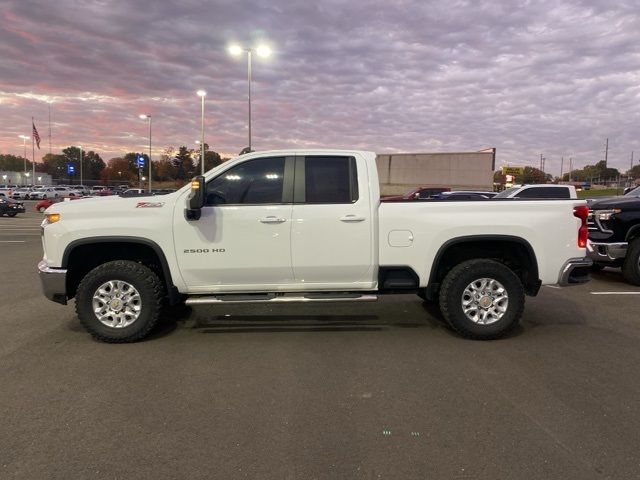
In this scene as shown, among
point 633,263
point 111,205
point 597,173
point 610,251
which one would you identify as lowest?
point 633,263

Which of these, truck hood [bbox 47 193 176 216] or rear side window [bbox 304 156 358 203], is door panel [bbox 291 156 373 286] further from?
truck hood [bbox 47 193 176 216]

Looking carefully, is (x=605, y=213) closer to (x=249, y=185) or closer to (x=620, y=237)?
(x=620, y=237)

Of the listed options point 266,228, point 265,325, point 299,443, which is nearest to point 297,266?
point 266,228

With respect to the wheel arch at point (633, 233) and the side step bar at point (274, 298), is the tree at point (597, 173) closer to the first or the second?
the wheel arch at point (633, 233)

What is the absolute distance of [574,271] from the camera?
5543mm

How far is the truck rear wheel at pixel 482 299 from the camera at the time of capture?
5480 mm

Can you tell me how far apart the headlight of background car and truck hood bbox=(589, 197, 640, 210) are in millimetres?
75

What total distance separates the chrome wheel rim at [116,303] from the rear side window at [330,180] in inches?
83.4

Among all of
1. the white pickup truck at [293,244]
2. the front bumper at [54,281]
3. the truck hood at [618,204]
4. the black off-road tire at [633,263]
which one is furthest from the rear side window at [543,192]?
the front bumper at [54,281]

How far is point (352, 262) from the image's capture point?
5.42 meters

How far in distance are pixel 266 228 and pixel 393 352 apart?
1.83 meters

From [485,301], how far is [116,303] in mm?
3978

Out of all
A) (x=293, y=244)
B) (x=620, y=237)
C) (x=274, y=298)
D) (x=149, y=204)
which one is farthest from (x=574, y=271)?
(x=149, y=204)

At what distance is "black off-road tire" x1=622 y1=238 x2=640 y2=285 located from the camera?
8742mm
